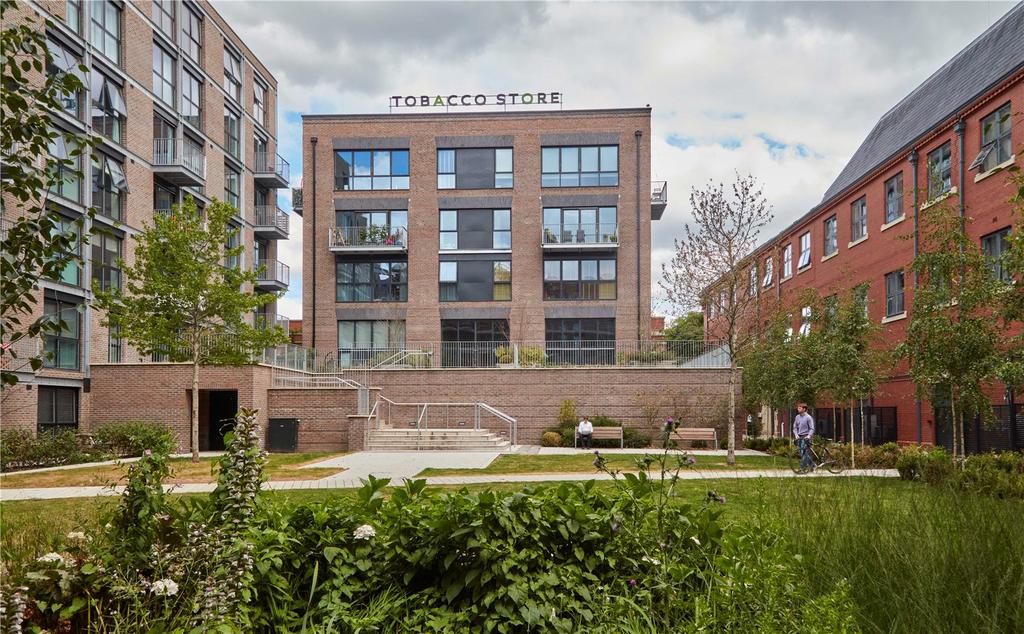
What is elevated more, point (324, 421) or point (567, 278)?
point (567, 278)

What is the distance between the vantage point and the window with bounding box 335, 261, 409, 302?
4044 centimetres

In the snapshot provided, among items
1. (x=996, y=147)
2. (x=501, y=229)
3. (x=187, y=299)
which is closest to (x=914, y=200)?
(x=996, y=147)

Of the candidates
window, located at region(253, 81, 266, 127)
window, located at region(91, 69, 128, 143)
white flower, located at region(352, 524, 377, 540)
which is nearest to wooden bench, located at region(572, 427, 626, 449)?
window, located at region(91, 69, 128, 143)

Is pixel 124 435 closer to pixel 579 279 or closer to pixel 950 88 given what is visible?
pixel 579 279

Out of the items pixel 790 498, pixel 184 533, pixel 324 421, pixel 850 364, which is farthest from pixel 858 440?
pixel 184 533

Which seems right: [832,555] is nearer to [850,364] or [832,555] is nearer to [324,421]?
[850,364]

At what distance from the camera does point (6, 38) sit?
3.77 m

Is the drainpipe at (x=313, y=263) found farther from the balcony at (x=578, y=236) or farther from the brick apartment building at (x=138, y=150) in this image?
the balcony at (x=578, y=236)

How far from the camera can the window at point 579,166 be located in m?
40.0

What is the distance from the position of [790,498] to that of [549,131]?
122ft

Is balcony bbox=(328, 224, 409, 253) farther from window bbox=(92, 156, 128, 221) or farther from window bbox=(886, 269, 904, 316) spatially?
window bbox=(886, 269, 904, 316)

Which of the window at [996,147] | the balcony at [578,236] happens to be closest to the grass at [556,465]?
the window at [996,147]

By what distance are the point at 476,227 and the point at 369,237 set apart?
573 cm

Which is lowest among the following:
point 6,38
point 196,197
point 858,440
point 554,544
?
point 858,440
